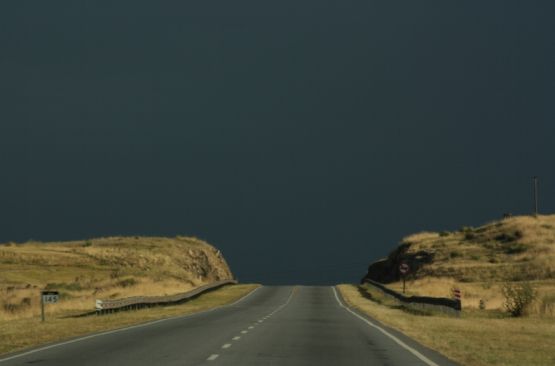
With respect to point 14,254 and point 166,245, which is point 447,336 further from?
point 166,245

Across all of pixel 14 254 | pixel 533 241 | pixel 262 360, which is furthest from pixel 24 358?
pixel 533 241

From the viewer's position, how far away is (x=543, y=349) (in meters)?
22.7

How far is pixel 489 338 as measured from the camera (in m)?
26.7

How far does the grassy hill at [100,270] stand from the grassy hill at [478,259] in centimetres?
2113

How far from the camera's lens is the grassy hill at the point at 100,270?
54062 millimetres

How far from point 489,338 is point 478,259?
67783mm

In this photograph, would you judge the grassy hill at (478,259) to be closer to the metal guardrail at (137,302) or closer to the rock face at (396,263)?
the rock face at (396,263)

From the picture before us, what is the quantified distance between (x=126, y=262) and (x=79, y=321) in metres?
57.8

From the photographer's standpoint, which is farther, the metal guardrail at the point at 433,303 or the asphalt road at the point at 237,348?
the metal guardrail at the point at 433,303

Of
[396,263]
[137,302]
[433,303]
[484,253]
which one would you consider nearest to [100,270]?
[137,302]

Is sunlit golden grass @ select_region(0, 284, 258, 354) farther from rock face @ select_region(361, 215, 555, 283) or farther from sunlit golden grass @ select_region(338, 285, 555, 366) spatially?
rock face @ select_region(361, 215, 555, 283)

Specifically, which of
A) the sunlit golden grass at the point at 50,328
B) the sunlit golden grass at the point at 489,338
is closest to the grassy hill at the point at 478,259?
the sunlit golden grass at the point at 489,338

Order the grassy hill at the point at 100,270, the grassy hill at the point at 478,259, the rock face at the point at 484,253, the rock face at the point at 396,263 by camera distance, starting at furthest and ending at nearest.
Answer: the rock face at the point at 396,263, the rock face at the point at 484,253, the grassy hill at the point at 478,259, the grassy hill at the point at 100,270

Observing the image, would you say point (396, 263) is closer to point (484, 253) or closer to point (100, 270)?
point (484, 253)
